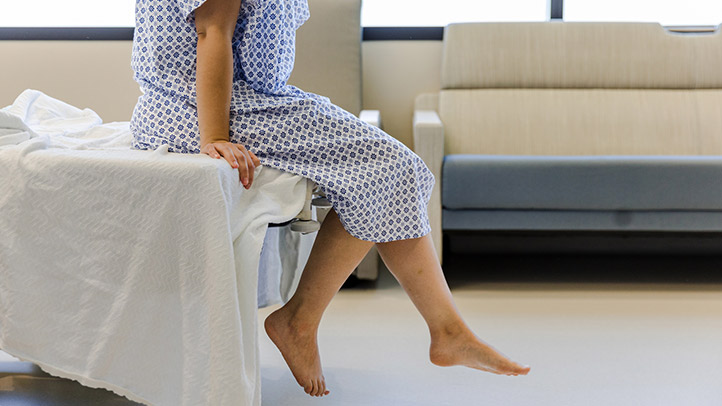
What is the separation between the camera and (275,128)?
135 centimetres

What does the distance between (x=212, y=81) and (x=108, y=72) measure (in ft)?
6.45

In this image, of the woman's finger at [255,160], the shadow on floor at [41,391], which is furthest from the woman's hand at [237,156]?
the shadow on floor at [41,391]

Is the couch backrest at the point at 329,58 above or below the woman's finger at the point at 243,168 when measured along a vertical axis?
below

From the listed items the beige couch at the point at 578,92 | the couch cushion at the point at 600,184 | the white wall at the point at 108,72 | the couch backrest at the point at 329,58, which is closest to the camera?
the couch cushion at the point at 600,184

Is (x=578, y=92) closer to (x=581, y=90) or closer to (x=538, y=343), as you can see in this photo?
(x=581, y=90)

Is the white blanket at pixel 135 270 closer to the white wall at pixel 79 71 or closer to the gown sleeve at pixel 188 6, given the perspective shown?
the gown sleeve at pixel 188 6

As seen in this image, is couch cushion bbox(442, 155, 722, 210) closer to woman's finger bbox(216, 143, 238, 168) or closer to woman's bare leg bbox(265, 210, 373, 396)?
woman's bare leg bbox(265, 210, 373, 396)

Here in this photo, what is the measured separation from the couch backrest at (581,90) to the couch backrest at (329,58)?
44cm

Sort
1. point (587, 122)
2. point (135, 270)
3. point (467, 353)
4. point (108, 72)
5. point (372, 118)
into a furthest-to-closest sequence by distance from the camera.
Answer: point (108, 72) → point (587, 122) → point (372, 118) → point (467, 353) → point (135, 270)

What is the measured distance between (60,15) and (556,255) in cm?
244

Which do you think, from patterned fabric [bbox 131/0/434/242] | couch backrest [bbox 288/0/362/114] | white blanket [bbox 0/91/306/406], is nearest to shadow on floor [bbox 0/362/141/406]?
white blanket [bbox 0/91/306/406]

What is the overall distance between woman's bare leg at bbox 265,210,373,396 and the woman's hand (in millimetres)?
213

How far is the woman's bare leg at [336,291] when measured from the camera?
137 centimetres

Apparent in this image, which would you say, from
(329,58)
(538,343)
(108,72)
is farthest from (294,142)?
(108,72)
